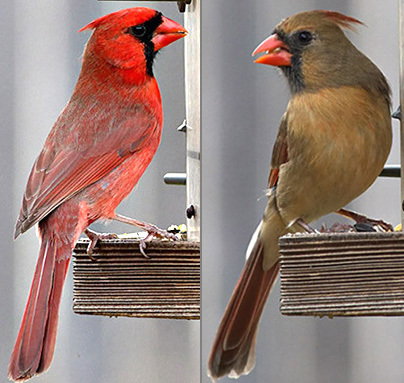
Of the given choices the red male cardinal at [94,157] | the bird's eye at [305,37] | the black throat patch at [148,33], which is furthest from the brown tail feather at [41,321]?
the bird's eye at [305,37]

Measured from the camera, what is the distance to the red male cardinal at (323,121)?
48.6 inches

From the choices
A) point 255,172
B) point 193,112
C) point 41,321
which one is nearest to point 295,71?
point 255,172

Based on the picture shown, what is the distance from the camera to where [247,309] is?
127cm

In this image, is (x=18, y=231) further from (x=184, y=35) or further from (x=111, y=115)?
(x=184, y=35)

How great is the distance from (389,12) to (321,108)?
0.17m

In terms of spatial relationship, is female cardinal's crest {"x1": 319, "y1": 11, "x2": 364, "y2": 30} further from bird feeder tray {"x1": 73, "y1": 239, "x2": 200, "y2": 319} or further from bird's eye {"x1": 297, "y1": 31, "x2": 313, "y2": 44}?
bird feeder tray {"x1": 73, "y1": 239, "x2": 200, "y2": 319}

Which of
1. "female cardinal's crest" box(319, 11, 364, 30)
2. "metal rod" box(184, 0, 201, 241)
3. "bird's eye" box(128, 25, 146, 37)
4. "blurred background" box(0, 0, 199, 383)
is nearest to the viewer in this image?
"female cardinal's crest" box(319, 11, 364, 30)

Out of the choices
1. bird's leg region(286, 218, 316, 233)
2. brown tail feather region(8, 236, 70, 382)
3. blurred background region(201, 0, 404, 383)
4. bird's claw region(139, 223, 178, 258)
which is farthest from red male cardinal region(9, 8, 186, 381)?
bird's leg region(286, 218, 316, 233)

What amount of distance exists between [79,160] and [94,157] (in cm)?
3

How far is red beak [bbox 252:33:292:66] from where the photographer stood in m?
1.23

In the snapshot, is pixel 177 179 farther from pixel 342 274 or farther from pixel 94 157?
pixel 342 274

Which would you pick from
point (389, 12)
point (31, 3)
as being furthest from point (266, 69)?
point (31, 3)

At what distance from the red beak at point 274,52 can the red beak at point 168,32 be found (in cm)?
48

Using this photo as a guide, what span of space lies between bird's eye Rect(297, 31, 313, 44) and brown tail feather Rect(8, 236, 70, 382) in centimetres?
72
